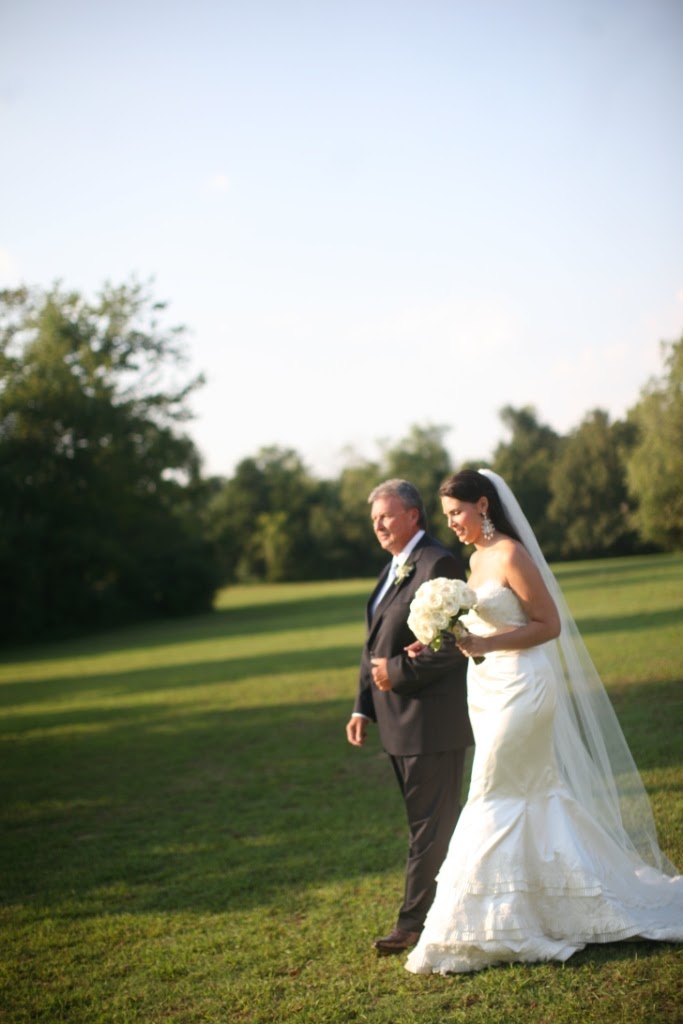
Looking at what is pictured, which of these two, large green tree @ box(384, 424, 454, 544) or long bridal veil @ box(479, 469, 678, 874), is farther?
large green tree @ box(384, 424, 454, 544)

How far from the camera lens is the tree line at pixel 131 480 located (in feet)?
121

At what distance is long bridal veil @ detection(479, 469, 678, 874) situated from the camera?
4938mm

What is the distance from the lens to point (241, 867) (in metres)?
6.87

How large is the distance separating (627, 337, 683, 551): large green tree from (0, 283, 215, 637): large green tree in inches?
942

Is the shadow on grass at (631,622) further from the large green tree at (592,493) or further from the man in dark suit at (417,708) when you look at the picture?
the large green tree at (592,493)

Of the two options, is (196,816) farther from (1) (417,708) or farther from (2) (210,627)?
(2) (210,627)

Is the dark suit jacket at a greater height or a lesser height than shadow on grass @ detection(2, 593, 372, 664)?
greater

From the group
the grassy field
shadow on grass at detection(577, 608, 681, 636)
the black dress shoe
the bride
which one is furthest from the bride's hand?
shadow on grass at detection(577, 608, 681, 636)

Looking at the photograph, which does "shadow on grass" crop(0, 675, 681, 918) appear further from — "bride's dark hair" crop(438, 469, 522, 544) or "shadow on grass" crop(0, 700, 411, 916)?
"bride's dark hair" crop(438, 469, 522, 544)

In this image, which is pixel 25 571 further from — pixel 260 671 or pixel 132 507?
pixel 260 671

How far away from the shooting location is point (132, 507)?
4459 centimetres

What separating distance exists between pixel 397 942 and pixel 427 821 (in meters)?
0.71

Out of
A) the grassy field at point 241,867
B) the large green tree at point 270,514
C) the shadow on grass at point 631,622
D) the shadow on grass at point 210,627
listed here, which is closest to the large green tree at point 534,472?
the shadow on grass at point 210,627

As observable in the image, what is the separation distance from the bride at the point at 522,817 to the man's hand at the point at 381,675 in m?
0.22
